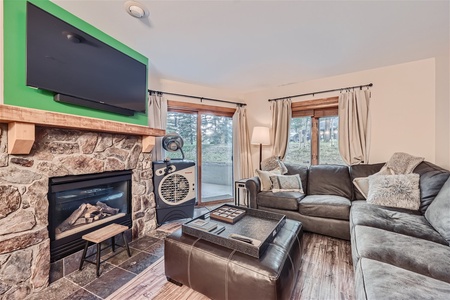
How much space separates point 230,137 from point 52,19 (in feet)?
10.2

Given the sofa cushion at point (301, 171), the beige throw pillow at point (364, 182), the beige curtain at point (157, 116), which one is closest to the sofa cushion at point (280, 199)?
the sofa cushion at point (301, 171)

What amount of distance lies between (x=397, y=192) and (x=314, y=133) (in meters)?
1.65

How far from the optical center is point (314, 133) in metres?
3.56

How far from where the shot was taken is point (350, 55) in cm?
254

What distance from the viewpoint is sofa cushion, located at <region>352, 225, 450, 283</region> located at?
110 cm

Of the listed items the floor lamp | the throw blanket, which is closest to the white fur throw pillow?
the throw blanket

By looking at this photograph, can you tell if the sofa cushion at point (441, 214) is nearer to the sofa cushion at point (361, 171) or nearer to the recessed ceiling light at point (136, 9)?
the sofa cushion at point (361, 171)

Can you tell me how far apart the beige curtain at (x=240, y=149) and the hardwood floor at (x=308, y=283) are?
7.11ft

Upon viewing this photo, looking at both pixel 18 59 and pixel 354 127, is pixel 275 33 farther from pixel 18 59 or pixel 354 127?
pixel 18 59

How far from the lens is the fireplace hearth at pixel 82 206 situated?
1.72m

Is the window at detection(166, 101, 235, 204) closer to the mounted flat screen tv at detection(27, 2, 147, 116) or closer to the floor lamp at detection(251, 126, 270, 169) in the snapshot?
the floor lamp at detection(251, 126, 270, 169)

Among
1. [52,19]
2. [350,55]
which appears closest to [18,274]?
[52,19]

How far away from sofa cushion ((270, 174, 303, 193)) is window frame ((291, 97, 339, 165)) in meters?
0.87

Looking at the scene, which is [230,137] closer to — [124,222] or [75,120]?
[124,222]
